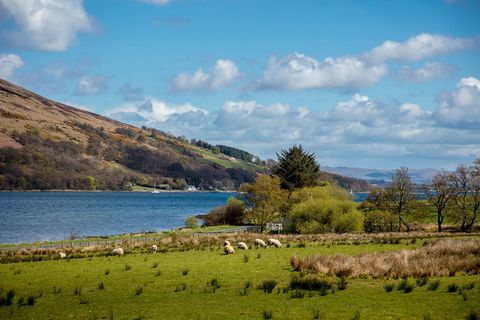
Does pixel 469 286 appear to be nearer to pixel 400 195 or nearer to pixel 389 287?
pixel 389 287

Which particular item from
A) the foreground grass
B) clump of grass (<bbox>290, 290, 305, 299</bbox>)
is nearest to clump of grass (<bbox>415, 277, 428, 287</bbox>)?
the foreground grass

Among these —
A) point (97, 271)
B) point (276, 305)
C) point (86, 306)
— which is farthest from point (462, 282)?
point (97, 271)

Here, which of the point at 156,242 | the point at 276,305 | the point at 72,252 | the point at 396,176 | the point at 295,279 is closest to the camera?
the point at 276,305

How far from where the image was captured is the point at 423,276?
2541cm

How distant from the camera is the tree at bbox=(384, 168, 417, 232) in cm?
7350

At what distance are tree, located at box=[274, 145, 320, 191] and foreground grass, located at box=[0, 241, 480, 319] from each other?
5925cm

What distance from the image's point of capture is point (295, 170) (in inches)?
3656

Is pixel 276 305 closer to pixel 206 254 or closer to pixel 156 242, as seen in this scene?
pixel 206 254

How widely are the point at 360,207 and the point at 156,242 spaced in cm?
3972

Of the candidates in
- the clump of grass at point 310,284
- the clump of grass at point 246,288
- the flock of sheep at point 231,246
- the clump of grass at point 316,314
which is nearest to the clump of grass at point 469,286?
the clump of grass at point 310,284

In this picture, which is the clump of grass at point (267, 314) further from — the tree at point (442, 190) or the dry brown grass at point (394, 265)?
the tree at point (442, 190)

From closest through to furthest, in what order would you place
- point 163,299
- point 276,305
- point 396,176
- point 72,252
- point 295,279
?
point 276,305 → point 163,299 → point 295,279 → point 72,252 → point 396,176

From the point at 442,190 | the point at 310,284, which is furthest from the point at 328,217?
the point at 310,284

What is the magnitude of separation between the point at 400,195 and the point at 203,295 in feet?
185
